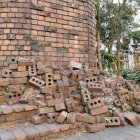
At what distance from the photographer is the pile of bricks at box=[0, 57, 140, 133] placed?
3.63 m

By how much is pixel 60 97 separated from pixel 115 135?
3.46 ft

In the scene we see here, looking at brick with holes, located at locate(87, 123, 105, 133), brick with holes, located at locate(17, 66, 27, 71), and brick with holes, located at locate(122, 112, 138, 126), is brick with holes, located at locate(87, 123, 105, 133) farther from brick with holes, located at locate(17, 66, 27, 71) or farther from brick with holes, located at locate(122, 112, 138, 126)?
brick with holes, located at locate(17, 66, 27, 71)

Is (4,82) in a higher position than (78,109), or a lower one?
higher

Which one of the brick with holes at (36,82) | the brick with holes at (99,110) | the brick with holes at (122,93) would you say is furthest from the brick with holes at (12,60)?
the brick with holes at (122,93)

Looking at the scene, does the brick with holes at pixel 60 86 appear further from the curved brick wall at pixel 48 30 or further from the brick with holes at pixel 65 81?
the curved brick wall at pixel 48 30

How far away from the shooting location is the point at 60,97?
12.8 feet

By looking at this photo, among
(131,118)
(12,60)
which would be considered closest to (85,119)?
(131,118)

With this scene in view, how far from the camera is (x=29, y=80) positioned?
3.95 metres

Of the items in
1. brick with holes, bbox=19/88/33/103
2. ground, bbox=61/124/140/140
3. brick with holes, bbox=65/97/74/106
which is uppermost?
brick with holes, bbox=19/88/33/103

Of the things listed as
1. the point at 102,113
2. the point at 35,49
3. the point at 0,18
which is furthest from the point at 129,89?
the point at 0,18

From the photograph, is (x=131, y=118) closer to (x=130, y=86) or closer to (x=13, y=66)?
(x=130, y=86)

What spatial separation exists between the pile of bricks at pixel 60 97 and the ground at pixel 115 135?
109mm

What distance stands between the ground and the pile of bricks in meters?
0.11

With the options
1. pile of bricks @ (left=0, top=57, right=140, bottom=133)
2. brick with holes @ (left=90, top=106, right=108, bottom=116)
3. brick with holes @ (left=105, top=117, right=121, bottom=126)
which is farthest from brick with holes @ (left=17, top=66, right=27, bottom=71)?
brick with holes @ (left=105, top=117, right=121, bottom=126)
